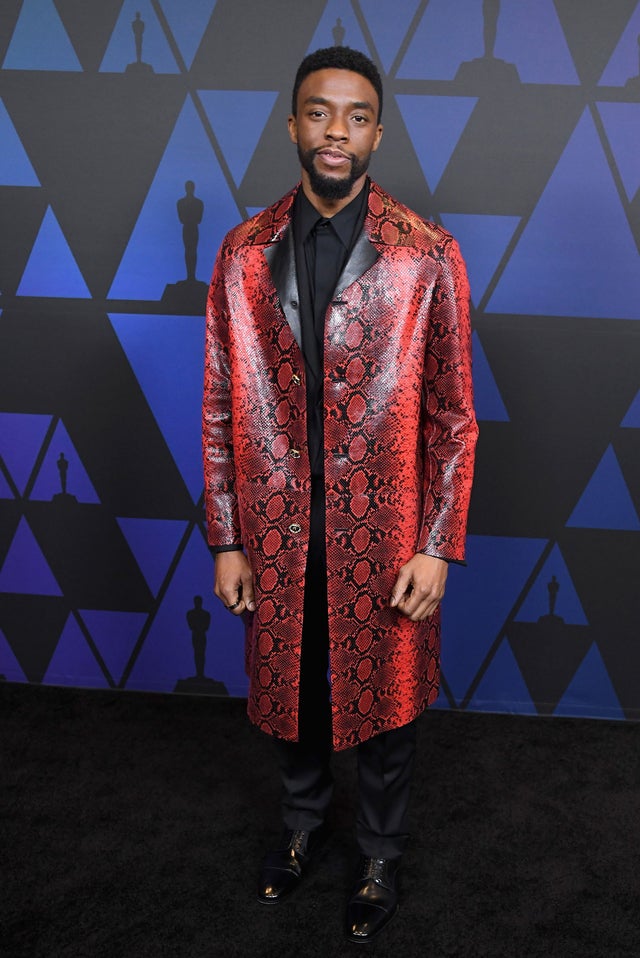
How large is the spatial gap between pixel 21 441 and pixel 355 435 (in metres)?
1.55

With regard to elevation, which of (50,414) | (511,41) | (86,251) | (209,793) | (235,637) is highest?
(511,41)

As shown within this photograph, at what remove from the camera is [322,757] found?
205 centimetres

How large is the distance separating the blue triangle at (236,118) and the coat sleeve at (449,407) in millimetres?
1091

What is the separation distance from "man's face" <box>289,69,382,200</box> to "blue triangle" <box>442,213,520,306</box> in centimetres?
92

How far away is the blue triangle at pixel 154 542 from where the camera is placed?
2.90 m

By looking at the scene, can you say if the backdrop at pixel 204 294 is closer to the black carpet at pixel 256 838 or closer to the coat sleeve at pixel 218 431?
the black carpet at pixel 256 838

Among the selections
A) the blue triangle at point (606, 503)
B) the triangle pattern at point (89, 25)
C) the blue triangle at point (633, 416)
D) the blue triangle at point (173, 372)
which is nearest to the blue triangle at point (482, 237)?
the blue triangle at point (633, 416)

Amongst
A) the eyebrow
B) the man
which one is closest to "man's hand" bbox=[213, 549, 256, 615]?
the man

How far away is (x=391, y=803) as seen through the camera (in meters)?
1.96

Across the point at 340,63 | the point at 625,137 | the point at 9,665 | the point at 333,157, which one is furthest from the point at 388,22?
the point at 9,665

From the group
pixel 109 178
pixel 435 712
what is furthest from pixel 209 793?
pixel 109 178

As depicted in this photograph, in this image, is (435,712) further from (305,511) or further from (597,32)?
(597,32)

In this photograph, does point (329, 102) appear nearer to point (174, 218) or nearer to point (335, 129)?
point (335, 129)

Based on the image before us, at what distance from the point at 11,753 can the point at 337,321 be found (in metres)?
1.69
